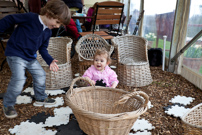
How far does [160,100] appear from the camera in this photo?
2.09 m

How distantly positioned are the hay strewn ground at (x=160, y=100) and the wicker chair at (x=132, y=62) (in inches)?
4.9

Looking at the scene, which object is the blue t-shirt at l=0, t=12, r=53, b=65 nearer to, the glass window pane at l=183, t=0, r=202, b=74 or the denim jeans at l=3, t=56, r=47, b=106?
the denim jeans at l=3, t=56, r=47, b=106

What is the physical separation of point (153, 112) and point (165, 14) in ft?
7.74

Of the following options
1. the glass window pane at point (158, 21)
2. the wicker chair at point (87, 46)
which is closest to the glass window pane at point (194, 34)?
the glass window pane at point (158, 21)

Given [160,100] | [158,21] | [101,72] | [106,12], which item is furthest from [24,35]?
[158,21]

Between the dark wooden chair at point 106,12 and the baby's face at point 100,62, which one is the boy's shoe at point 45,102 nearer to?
the baby's face at point 100,62

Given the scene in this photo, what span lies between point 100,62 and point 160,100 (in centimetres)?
87

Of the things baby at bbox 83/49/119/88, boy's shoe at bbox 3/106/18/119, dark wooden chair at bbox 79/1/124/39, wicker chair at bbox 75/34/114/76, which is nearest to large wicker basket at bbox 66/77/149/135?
baby at bbox 83/49/119/88

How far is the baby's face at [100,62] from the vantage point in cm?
189

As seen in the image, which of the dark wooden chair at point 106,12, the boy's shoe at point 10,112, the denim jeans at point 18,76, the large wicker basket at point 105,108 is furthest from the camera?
the dark wooden chair at point 106,12

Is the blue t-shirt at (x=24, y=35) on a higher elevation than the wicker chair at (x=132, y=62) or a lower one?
higher

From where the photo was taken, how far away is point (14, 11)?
11.7 ft

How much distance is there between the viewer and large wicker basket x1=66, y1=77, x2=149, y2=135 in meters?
1.12

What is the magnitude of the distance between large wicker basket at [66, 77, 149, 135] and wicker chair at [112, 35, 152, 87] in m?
0.91
